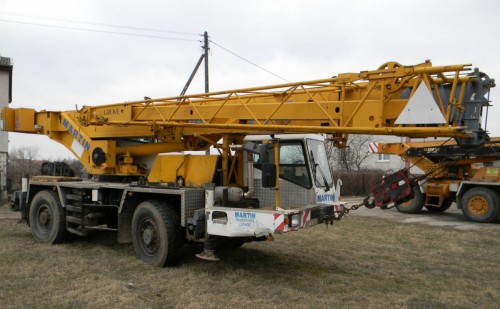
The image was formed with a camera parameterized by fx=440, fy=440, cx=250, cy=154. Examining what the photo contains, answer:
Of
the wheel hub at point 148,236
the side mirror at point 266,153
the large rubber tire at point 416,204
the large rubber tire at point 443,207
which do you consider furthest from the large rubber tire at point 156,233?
the large rubber tire at point 443,207

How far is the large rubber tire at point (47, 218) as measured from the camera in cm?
891

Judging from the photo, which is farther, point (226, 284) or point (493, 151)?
point (493, 151)

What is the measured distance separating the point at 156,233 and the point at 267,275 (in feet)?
6.23

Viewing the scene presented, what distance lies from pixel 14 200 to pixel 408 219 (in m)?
11.3

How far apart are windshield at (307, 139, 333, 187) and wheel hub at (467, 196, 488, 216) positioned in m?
8.36

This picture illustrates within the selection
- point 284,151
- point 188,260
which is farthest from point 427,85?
point 188,260

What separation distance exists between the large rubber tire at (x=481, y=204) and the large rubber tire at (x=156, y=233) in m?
10.3

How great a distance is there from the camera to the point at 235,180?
734cm

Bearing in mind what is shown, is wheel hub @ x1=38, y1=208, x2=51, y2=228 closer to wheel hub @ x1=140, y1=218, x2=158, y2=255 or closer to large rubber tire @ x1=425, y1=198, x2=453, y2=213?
wheel hub @ x1=140, y1=218, x2=158, y2=255

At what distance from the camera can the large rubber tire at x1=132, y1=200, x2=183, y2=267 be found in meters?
6.85

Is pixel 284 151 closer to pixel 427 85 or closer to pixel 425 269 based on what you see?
pixel 427 85

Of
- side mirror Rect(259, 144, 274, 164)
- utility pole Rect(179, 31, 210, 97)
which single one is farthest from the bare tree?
side mirror Rect(259, 144, 274, 164)

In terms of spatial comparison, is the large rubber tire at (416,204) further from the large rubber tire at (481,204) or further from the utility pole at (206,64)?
the utility pole at (206,64)

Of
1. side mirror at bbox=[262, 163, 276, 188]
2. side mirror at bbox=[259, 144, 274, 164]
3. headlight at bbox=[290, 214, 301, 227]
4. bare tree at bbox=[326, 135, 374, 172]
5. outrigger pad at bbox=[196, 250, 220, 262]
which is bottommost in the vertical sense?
outrigger pad at bbox=[196, 250, 220, 262]
